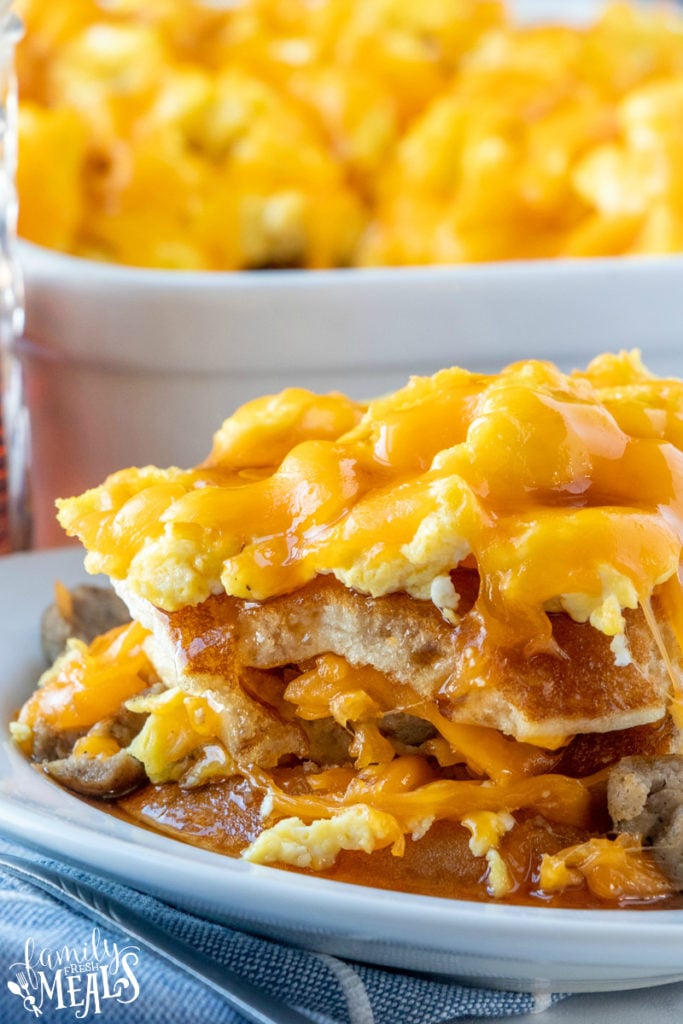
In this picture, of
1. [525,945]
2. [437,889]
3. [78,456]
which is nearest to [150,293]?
[78,456]

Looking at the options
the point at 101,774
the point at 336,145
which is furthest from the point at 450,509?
the point at 336,145

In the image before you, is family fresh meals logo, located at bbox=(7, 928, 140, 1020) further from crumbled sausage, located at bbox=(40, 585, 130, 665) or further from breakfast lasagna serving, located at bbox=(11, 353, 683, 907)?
crumbled sausage, located at bbox=(40, 585, 130, 665)

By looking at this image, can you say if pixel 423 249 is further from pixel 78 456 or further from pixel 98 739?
pixel 98 739

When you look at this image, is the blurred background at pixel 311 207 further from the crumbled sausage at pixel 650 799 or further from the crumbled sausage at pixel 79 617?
the crumbled sausage at pixel 650 799

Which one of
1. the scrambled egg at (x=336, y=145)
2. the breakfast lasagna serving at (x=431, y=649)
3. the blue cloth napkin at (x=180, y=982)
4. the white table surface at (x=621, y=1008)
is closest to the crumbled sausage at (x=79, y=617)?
the breakfast lasagna serving at (x=431, y=649)

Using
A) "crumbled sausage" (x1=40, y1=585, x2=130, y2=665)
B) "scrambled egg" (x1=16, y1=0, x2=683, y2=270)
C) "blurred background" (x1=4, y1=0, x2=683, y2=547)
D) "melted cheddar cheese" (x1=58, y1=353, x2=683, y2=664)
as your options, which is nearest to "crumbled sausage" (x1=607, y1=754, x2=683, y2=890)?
"melted cheddar cheese" (x1=58, y1=353, x2=683, y2=664)

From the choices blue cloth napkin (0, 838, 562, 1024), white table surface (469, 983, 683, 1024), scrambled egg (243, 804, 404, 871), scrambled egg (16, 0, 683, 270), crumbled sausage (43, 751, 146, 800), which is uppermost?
scrambled egg (16, 0, 683, 270)
